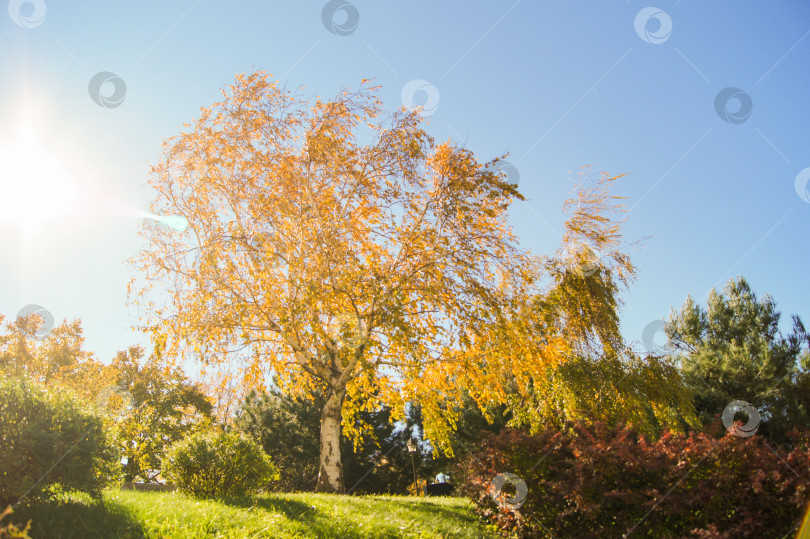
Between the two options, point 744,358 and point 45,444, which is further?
point 744,358

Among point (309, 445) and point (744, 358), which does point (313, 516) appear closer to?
point (309, 445)

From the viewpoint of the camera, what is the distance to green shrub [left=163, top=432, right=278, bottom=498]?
876 centimetres

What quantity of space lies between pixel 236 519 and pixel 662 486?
523 cm

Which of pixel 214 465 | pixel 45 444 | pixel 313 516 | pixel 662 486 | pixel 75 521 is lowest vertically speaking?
pixel 313 516

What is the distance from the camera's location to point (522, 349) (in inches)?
433

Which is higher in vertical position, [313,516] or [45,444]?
[45,444]

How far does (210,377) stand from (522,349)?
7.77 m

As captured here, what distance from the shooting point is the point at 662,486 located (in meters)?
5.19

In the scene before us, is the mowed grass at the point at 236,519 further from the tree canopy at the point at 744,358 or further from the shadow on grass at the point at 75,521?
the tree canopy at the point at 744,358

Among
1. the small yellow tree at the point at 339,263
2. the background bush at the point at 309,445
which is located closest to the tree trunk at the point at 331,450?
the small yellow tree at the point at 339,263

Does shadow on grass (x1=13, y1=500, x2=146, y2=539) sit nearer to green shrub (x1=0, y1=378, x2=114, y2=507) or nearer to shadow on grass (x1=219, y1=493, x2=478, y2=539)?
green shrub (x1=0, y1=378, x2=114, y2=507)

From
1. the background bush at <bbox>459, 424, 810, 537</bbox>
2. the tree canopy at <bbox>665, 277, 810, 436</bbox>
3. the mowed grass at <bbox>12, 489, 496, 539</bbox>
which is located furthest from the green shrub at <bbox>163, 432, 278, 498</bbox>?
the tree canopy at <bbox>665, 277, 810, 436</bbox>

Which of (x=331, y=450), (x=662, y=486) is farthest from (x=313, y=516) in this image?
(x=662, y=486)

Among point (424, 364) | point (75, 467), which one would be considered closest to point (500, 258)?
point (424, 364)
